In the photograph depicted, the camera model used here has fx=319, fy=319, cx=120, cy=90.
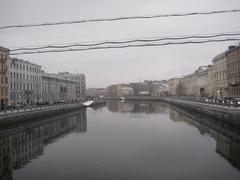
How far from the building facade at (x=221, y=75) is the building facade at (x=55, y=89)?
44391mm

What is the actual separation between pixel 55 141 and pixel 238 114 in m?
17.4

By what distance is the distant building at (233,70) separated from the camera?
64625 mm

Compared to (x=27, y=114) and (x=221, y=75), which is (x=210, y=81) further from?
(x=27, y=114)

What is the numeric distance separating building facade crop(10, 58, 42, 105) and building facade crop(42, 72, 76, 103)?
4986 millimetres

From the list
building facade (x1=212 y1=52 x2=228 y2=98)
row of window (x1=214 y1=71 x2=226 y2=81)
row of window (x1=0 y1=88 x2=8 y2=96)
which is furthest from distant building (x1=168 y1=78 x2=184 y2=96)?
row of window (x1=0 y1=88 x2=8 y2=96)

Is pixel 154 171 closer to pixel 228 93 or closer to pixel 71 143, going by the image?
pixel 71 143

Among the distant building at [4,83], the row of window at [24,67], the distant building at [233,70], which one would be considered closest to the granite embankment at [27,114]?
the distant building at [4,83]

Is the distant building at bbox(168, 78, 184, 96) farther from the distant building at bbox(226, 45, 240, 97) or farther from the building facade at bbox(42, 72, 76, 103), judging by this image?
the distant building at bbox(226, 45, 240, 97)

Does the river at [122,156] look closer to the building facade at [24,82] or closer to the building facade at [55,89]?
the building facade at [24,82]

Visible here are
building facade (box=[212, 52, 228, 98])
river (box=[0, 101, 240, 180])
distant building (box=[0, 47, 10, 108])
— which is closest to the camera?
river (box=[0, 101, 240, 180])

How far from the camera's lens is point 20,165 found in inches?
770

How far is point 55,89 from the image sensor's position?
113 metres

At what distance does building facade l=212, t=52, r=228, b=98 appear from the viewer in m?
76.2

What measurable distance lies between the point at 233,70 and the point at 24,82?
4917cm
